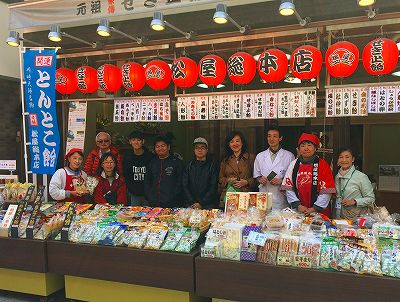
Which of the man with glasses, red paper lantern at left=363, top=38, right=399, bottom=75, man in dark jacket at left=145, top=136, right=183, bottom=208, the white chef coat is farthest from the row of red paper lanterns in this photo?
the white chef coat

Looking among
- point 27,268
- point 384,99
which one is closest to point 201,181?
point 27,268

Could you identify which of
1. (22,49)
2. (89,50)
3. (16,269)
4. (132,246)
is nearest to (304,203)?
(132,246)

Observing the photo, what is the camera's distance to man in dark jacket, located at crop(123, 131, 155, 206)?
22.0 feet

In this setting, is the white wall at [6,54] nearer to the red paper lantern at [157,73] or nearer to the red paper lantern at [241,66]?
the red paper lantern at [157,73]

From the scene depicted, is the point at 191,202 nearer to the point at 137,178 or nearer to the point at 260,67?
the point at 137,178

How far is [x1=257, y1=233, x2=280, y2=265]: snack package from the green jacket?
1824 millimetres

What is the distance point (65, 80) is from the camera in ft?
22.0

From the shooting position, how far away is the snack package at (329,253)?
147 inches

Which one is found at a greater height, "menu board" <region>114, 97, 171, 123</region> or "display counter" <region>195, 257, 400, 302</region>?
"menu board" <region>114, 97, 171, 123</region>

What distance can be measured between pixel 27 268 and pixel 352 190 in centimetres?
473

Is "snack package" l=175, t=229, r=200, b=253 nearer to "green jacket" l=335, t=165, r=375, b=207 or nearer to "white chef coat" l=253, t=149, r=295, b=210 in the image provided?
"white chef coat" l=253, t=149, r=295, b=210

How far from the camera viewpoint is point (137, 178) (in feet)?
22.1

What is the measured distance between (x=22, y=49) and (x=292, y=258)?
20.0 feet

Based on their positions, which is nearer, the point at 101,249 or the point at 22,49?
the point at 101,249
